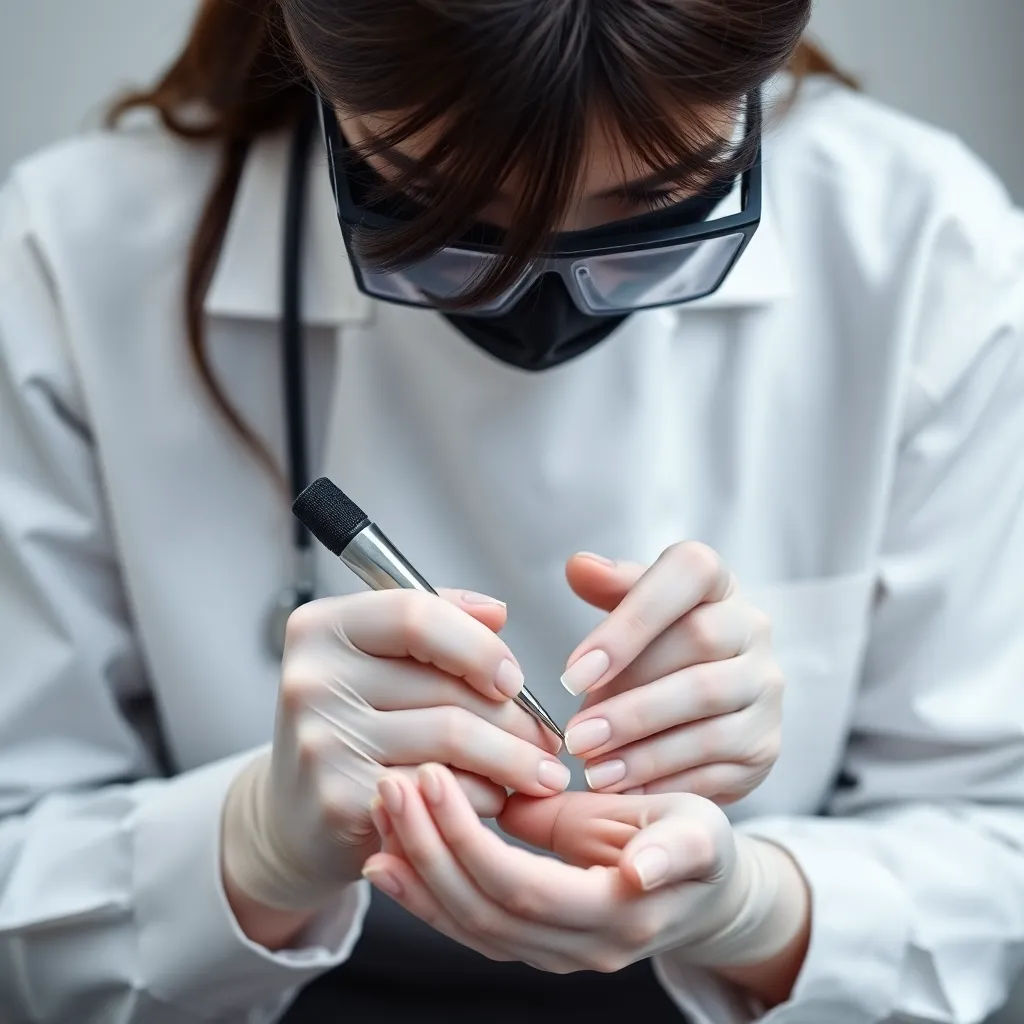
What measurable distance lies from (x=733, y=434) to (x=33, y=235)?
0.54m

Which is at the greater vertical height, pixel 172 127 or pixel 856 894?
pixel 172 127

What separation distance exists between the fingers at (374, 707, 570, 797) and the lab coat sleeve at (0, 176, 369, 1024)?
210 mm

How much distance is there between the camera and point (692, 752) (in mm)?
662

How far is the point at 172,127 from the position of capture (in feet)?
2.82

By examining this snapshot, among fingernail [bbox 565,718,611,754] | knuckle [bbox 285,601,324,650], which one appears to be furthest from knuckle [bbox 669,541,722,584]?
knuckle [bbox 285,601,324,650]

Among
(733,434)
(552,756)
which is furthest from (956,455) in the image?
(552,756)

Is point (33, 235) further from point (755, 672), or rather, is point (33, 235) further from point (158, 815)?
point (755, 672)

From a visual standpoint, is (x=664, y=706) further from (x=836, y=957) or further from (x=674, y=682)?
(x=836, y=957)

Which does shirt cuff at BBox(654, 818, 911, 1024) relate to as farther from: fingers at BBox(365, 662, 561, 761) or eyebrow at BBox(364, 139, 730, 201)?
eyebrow at BBox(364, 139, 730, 201)

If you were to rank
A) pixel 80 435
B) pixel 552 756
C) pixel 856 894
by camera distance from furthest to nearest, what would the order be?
pixel 80 435, pixel 856 894, pixel 552 756

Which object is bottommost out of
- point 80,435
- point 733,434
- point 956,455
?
point 956,455

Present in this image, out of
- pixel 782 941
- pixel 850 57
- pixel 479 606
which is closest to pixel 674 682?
pixel 479 606

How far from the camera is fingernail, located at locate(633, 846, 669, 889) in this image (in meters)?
0.54

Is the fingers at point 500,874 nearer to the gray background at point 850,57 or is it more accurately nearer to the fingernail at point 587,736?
the fingernail at point 587,736
